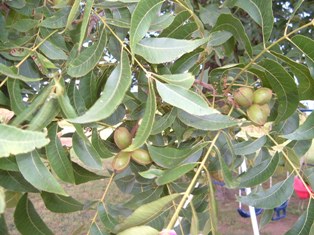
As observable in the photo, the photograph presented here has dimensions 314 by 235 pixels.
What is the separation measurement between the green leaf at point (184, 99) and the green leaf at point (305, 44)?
0.77 feet

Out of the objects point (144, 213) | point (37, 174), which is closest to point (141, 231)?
point (144, 213)

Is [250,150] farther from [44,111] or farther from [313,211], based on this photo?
[44,111]

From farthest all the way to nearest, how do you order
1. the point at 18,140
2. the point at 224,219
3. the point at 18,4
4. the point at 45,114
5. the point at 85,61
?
the point at 224,219, the point at 18,4, the point at 85,61, the point at 45,114, the point at 18,140

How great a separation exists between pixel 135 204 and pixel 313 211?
0.32 metres

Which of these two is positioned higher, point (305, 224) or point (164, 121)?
point (164, 121)

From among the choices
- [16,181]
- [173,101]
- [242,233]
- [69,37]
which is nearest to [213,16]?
[69,37]

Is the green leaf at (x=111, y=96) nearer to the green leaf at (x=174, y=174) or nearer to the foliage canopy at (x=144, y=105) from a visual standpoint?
the foliage canopy at (x=144, y=105)

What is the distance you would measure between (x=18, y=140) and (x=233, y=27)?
0.45 m

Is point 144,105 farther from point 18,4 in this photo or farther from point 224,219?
point 224,219

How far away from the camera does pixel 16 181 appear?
669 mm

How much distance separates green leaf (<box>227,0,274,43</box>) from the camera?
732mm

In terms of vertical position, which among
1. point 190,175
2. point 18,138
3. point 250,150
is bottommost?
point 190,175

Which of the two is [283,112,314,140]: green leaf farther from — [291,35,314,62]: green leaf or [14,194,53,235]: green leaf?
[14,194,53,235]: green leaf

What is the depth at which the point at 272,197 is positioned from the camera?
77cm
